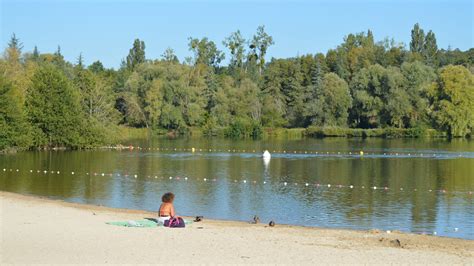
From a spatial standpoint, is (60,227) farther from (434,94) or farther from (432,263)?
(434,94)

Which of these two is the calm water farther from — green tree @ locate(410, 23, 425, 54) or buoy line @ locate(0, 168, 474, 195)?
green tree @ locate(410, 23, 425, 54)

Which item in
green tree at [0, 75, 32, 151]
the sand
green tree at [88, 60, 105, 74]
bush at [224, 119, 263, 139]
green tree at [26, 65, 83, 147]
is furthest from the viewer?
green tree at [88, 60, 105, 74]

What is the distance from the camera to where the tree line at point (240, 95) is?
6312 centimetres

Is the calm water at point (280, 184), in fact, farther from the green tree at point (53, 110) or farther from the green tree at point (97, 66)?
the green tree at point (97, 66)

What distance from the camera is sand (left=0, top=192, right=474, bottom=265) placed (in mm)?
14836

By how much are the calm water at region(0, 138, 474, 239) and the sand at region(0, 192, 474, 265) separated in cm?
398

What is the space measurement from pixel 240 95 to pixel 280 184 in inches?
2878

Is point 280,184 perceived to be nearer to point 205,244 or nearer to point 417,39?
point 205,244

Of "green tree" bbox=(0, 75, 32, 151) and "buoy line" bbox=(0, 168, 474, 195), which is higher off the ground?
"green tree" bbox=(0, 75, 32, 151)

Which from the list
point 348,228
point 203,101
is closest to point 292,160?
point 348,228

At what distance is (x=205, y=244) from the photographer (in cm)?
1669

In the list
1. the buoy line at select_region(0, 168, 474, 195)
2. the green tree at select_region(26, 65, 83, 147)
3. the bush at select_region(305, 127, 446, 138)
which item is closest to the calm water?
the buoy line at select_region(0, 168, 474, 195)

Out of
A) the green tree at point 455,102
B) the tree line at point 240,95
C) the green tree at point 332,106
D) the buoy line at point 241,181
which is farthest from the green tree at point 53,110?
the green tree at point 455,102

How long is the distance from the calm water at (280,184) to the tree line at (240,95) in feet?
23.0
